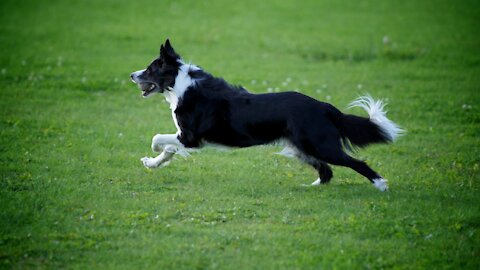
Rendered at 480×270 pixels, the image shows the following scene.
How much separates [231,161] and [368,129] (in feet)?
7.96

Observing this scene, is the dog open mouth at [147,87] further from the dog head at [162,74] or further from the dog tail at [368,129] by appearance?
the dog tail at [368,129]

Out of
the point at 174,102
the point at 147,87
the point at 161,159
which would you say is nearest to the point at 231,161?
the point at 161,159

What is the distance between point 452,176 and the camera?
8422 mm

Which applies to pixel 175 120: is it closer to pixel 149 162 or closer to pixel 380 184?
pixel 149 162

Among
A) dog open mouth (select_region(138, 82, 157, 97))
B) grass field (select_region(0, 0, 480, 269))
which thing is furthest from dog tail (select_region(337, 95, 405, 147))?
dog open mouth (select_region(138, 82, 157, 97))

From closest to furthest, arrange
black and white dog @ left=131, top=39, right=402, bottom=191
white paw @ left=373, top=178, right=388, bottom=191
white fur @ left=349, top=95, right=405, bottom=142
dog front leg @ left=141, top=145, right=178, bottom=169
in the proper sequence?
black and white dog @ left=131, top=39, right=402, bottom=191 < white paw @ left=373, top=178, right=388, bottom=191 < white fur @ left=349, top=95, right=405, bottom=142 < dog front leg @ left=141, top=145, right=178, bottom=169

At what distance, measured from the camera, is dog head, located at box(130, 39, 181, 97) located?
822cm

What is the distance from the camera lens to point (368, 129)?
25.6 feet

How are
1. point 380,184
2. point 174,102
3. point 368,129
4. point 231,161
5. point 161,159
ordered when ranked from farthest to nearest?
point 231,161 → point 161,159 → point 174,102 → point 368,129 → point 380,184

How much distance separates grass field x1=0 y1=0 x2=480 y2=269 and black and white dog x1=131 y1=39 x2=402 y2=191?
19.9 inches

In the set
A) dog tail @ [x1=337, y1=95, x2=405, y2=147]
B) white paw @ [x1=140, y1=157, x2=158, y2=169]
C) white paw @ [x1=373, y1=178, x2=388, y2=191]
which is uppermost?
dog tail @ [x1=337, y1=95, x2=405, y2=147]

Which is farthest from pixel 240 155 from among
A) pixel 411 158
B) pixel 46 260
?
pixel 46 260

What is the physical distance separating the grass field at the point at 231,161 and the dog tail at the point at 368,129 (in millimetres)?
663

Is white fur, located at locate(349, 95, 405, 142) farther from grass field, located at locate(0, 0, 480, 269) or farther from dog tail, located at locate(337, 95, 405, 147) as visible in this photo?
grass field, located at locate(0, 0, 480, 269)
